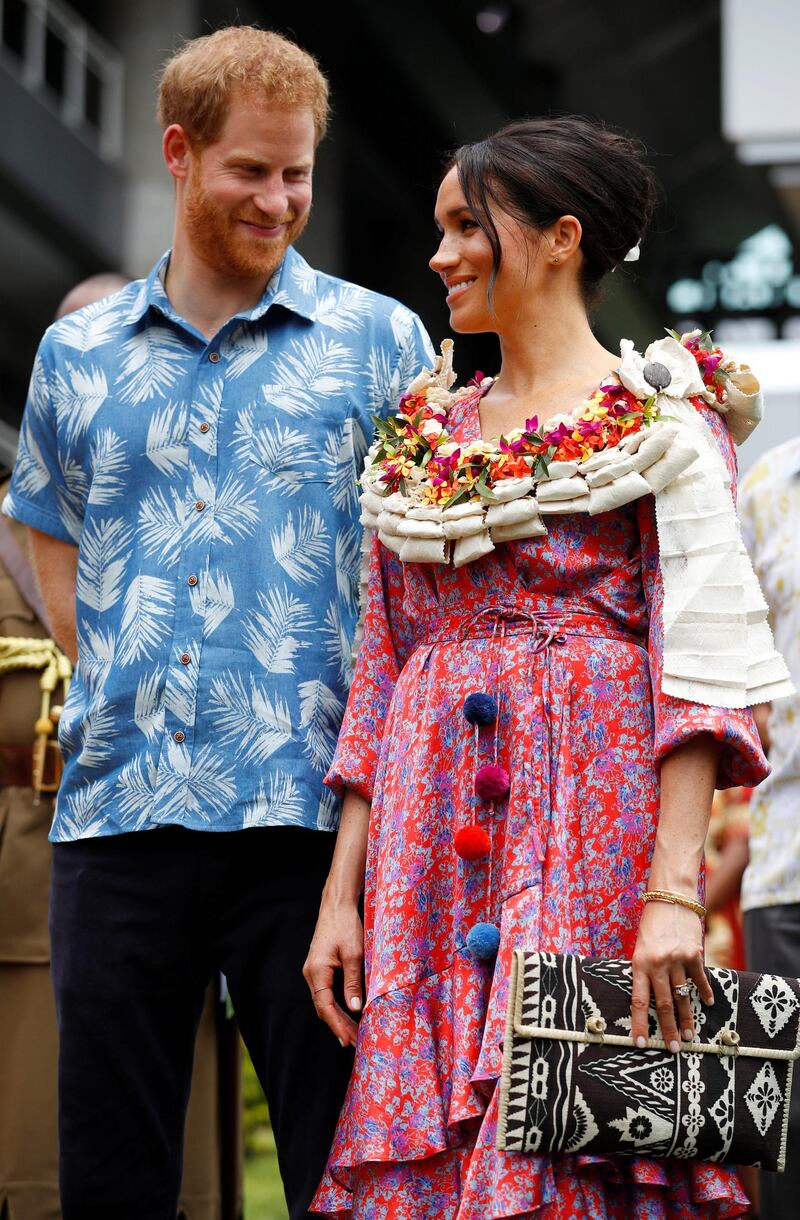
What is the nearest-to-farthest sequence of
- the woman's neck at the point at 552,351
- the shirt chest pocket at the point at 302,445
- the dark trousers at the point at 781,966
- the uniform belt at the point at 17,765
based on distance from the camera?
the woman's neck at the point at 552,351 < the shirt chest pocket at the point at 302,445 < the dark trousers at the point at 781,966 < the uniform belt at the point at 17,765

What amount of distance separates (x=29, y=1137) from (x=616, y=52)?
6.51 metres

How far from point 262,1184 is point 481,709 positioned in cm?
422

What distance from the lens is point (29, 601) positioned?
427 centimetres

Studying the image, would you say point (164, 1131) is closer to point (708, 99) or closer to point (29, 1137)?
point (29, 1137)

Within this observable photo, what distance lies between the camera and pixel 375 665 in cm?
290

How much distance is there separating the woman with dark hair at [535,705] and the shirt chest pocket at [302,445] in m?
0.19

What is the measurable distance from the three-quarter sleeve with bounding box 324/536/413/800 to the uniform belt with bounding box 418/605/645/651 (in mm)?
194

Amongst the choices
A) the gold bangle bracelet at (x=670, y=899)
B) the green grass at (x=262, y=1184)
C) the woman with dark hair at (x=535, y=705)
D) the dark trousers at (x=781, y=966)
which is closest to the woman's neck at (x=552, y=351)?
the woman with dark hair at (x=535, y=705)

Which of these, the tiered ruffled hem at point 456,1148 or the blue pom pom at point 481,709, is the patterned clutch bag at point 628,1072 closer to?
the tiered ruffled hem at point 456,1148

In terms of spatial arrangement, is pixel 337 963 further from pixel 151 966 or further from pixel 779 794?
pixel 779 794

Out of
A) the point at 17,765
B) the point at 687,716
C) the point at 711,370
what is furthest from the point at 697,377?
the point at 17,765

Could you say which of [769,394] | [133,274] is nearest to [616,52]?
[769,394]

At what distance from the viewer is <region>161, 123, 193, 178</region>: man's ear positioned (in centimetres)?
323

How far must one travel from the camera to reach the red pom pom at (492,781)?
2.57m
